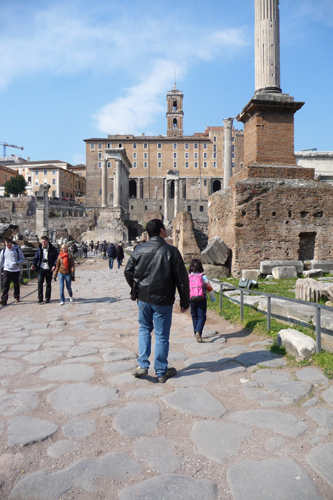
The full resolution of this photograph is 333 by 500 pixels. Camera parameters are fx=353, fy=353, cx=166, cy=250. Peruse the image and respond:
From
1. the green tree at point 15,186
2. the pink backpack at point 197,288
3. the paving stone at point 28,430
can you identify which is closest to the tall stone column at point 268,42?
the pink backpack at point 197,288

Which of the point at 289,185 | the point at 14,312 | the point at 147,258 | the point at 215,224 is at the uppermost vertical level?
the point at 289,185

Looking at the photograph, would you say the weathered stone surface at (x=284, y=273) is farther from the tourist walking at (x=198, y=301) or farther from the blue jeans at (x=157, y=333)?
the blue jeans at (x=157, y=333)

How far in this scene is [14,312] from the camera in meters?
7.18

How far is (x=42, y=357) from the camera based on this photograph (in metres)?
4.21

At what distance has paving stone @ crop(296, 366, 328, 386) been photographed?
3342mm

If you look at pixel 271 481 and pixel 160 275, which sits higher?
pixel 160 275

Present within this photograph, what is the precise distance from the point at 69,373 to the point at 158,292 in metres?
1.30

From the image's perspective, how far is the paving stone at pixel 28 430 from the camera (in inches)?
93.7

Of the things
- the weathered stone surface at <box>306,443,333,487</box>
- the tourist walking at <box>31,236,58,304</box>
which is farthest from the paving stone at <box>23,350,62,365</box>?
the tourist walking at <box>31,236,58,304</box>

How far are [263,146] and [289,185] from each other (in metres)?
1.23

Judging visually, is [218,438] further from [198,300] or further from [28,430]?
[198,300]

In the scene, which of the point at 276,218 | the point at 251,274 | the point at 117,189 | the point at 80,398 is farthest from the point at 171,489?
the point at 117,189

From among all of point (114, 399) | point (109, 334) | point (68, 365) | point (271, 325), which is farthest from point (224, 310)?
point (114, 399)

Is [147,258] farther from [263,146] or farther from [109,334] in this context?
[263,146]
